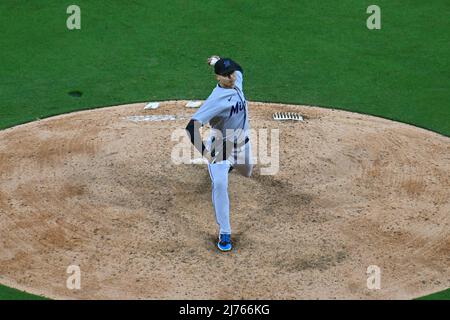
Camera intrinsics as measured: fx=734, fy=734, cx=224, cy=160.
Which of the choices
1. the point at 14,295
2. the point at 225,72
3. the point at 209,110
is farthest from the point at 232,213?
the point at 14,295

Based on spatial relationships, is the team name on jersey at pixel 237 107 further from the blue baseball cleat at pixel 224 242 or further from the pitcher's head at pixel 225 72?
the blue baseball cleat at pixel 224 242

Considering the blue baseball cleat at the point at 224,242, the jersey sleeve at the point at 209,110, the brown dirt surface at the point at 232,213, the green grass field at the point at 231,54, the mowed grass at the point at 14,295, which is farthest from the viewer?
the green grass field at the point at 231,54

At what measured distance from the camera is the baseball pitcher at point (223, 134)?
23.3 feet

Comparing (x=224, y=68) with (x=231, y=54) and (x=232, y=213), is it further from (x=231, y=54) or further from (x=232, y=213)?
(x=231, y=54)

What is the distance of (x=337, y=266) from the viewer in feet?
22.9

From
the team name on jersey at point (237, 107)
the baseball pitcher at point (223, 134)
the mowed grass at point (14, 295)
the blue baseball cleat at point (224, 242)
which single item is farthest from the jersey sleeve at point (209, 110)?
the mowed grass at point (14, 295)

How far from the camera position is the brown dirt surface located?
674 centimetres

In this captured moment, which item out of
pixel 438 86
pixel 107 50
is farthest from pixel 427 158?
pixel 107 50

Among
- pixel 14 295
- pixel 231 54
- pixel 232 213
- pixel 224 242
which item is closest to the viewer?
pixel 14 295

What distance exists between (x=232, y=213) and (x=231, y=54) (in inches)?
194

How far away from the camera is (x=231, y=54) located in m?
12.3

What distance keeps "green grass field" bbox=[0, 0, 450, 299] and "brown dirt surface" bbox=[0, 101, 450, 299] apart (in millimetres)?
842

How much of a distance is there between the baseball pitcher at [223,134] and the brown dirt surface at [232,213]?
463 mm

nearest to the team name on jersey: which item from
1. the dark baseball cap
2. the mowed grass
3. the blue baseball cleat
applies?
the dark baseball cap
